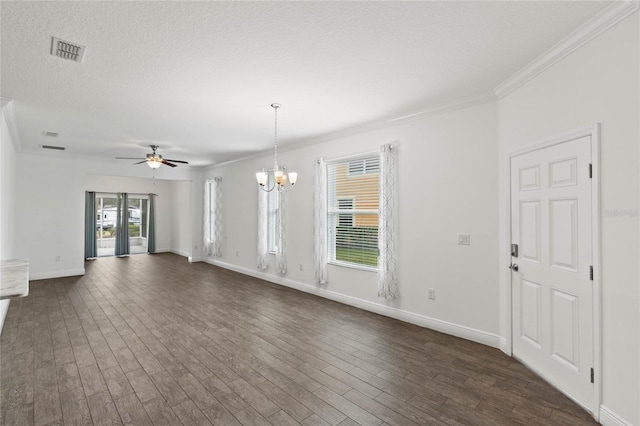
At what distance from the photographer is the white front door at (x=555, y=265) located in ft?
7.52

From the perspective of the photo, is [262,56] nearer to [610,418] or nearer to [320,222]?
[320,222]

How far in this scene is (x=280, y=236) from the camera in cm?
596

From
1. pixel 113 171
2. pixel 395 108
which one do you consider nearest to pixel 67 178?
pixel 113 171

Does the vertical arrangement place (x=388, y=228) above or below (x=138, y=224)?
above

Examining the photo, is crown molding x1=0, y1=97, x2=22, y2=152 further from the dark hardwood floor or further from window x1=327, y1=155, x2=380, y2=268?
window x1=327, y1=155, x2=380, y2=268

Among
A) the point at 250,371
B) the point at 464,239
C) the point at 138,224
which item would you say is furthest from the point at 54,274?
the point at 464,239

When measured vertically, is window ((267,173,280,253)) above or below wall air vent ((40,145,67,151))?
below

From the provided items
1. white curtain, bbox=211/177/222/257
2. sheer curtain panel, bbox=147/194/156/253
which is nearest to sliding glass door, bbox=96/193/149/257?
sheer curtain panel, bbox=147/194/156/253

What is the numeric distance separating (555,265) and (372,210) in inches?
94.3

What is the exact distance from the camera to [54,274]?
22.1 ft

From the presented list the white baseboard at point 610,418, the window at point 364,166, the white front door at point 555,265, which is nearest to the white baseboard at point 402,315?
the white front door at point 555,265

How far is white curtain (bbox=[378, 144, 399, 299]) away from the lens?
4.14 metres

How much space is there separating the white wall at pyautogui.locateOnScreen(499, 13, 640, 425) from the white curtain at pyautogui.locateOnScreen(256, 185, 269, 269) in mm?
5268

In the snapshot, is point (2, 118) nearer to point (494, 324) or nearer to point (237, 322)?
point (237, 322)
